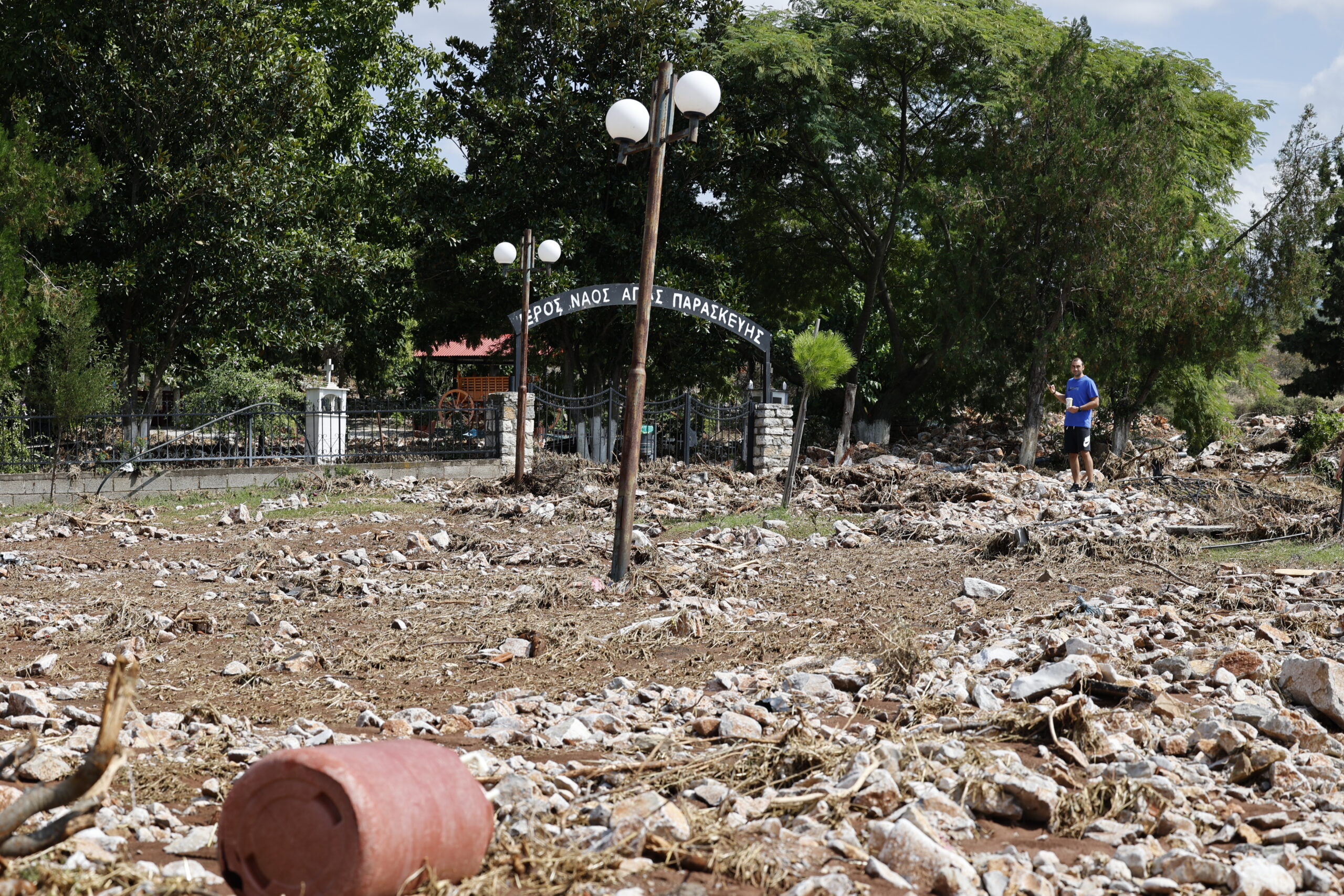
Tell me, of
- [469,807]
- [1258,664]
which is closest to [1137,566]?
[1258,664]

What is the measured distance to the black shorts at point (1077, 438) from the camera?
14.1m

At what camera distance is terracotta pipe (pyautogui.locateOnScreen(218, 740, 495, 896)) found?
2750mm

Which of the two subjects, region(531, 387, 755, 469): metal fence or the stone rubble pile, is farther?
region(531, 387, 755, 469): metal fence

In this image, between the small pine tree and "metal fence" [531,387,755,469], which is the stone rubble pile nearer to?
the small pine tree

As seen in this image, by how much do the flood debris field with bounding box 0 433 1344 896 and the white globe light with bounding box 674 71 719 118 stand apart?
364 centimetres

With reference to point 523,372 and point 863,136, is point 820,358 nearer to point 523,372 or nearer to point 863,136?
point 523,372

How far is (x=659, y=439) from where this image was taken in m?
19.7

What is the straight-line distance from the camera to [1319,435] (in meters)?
19.2

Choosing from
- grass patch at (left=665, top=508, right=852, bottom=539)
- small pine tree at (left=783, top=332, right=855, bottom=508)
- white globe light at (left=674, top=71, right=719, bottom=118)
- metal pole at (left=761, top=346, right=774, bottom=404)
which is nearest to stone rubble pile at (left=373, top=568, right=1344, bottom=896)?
white globe light at (left=674, top=71, right=719, bottom=118)

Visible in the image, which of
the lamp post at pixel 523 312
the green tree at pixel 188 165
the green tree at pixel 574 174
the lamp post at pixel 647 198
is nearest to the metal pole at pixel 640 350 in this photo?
the lamp post at pixel 647 198

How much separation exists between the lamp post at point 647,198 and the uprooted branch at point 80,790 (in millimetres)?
5921

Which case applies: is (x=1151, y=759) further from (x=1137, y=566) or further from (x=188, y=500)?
(x=188, y=500)

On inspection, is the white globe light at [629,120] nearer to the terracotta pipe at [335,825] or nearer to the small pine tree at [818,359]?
the small pine tree at [818,359]

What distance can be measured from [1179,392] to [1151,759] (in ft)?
68.7
